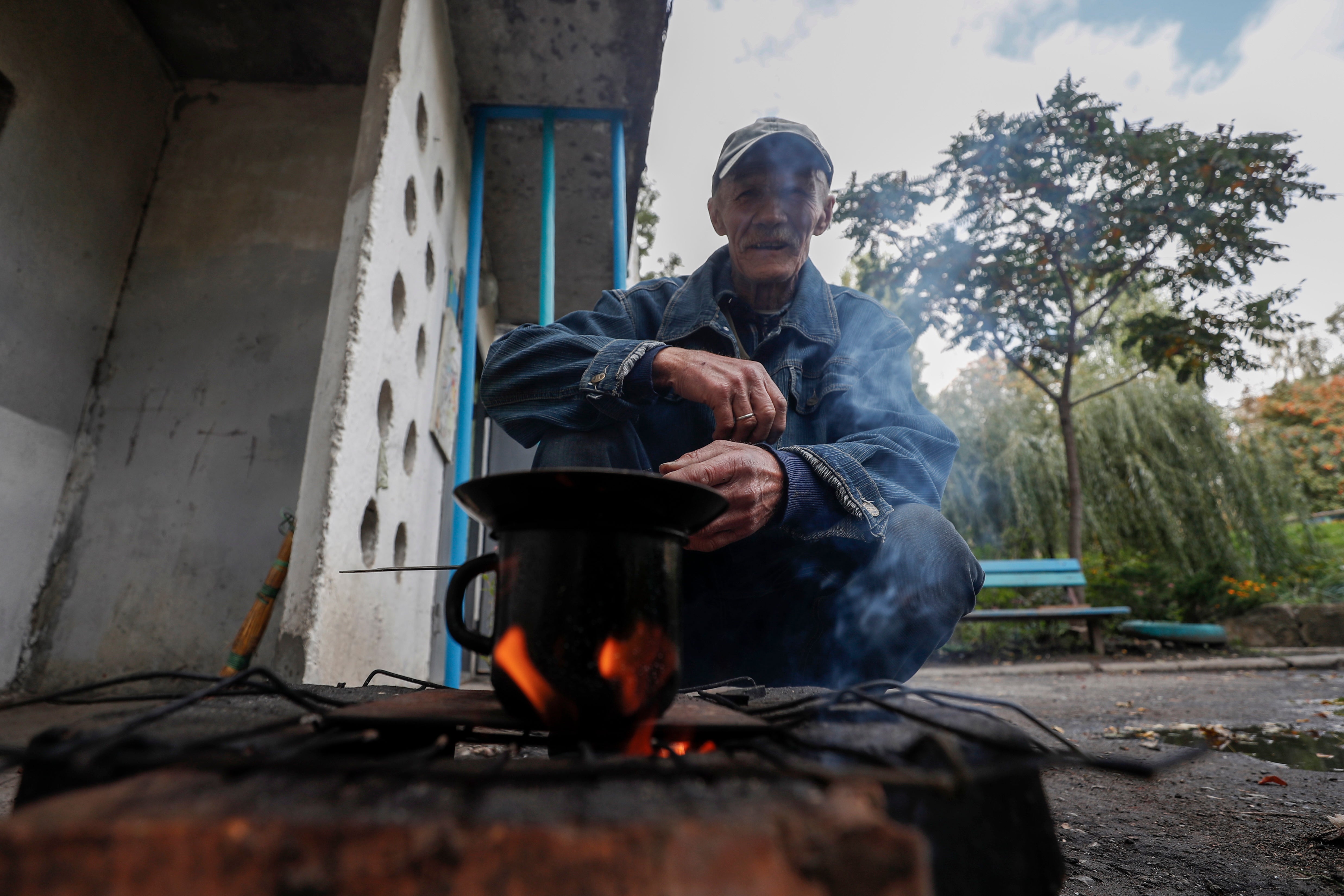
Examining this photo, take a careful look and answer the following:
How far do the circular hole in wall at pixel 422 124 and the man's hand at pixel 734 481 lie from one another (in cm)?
224

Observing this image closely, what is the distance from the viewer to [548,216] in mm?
3463

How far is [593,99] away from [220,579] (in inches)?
114

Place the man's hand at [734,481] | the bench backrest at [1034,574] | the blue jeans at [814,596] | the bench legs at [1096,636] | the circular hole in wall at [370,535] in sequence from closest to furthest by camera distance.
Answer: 1. the man's hand at [734,481]
2. the blue jeans at [814,596]
3. the circular hole in wall at [370,535]
4. the bench legs at [1096,636]
5. the bench backrest at [1034,574]

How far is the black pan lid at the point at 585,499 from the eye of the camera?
69 cm

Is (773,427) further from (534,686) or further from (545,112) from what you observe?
(545,112)

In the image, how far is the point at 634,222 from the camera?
465 cm

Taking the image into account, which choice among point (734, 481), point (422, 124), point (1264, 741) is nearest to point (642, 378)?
point (734, 481)

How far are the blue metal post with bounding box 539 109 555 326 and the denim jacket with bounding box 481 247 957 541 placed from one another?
1.14 meters

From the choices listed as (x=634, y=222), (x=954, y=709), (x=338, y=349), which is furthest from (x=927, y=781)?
(x=634, y=222)

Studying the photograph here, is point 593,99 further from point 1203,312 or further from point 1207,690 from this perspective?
point 1203,312

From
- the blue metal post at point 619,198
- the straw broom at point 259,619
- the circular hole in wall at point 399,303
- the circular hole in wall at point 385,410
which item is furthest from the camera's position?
the blue metal post at point 619,198

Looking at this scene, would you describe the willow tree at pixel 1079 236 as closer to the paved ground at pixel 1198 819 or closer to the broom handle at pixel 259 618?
the paved ground at pixel 1198 819

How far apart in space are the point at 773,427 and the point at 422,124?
2.31 metres

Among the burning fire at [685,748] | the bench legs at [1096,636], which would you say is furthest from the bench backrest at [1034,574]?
the burning fire at [685,748]
